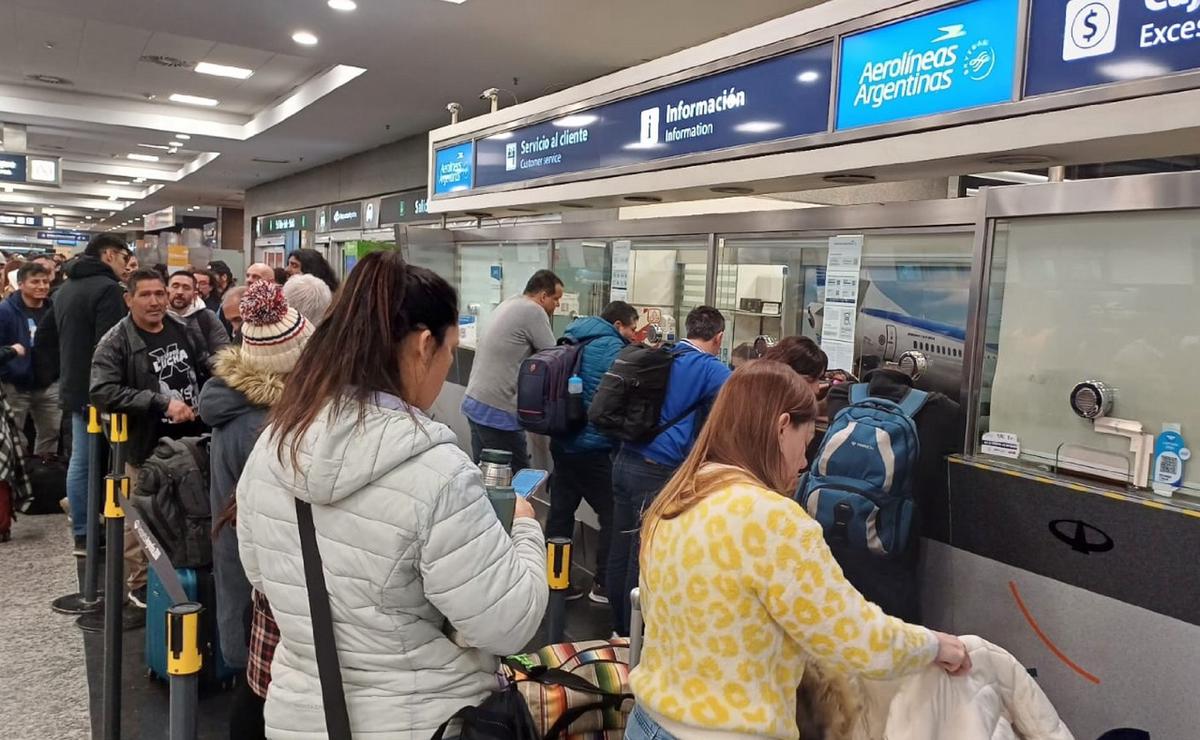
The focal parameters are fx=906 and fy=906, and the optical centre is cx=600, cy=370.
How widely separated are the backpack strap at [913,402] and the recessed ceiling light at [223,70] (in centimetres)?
905

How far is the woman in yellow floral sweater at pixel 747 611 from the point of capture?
59.1 inches

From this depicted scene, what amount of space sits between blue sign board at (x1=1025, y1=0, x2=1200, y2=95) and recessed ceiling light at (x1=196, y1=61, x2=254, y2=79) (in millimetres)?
9346

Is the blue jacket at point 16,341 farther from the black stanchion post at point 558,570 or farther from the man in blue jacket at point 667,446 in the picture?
the black stanchion post at point 558,570

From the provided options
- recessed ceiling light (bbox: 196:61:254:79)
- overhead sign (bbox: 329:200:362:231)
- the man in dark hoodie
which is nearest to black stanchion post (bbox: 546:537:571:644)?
the man in dark hoodie

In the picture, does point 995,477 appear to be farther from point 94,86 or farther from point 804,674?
point 94,86

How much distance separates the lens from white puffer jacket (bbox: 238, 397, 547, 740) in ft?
4.70

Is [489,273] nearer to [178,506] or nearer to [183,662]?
[178,506]

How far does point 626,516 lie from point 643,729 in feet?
7.21

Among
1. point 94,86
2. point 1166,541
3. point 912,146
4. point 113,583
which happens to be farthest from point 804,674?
point 94,86

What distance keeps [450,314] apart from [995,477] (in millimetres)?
1993

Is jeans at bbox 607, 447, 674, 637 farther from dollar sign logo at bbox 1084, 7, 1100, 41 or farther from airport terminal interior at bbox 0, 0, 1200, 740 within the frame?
dollar sign logo at bbox 1084, 7, 1100, 41

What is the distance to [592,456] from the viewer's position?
457 centimetres

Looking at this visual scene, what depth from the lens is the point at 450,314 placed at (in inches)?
62.9

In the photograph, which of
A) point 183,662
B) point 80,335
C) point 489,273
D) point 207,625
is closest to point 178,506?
point 207,625
